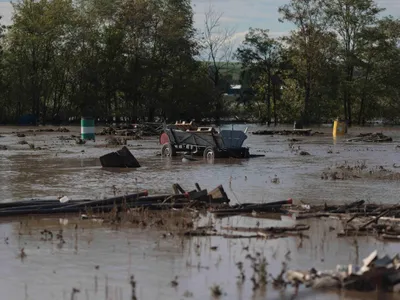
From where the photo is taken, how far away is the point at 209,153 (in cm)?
2489

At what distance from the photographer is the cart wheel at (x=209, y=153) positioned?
24766 mm

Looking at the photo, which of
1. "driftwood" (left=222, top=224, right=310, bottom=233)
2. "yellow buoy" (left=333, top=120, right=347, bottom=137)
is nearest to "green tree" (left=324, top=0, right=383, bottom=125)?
"yellow buoy" (left=333, top=120, right=347, bottom=137)

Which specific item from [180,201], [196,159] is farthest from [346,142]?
[180,201]

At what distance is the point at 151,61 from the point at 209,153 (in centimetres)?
4040

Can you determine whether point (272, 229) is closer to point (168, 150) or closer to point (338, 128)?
point (168, 150)

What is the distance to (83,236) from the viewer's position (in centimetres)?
1052

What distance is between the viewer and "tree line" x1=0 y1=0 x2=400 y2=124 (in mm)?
63781

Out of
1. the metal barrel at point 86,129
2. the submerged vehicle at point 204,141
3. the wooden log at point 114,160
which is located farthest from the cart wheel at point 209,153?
the metal barrel at point 86,129

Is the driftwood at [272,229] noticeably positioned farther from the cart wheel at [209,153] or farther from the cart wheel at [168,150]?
the cart wheel at [168,150]

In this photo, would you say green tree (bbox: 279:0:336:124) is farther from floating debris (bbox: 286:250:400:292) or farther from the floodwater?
floating debris (bbox: 286:250:400:292)

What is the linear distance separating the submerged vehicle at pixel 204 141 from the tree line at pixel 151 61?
38.1 meters

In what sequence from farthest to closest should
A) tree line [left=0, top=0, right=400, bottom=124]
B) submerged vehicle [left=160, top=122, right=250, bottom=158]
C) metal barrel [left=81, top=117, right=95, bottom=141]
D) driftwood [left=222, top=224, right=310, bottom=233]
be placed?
tree line [left=0, top=0, right=400, bottom=124] < metal barrel [left=81, top=117, right=95, bottom=141] < submerged vehicle [left=160, top=122, right=250, bottom=158] < driftwood [left=222, top=224, right=310, bottom=233]

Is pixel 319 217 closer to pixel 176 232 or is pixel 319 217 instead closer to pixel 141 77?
pixel 176 232

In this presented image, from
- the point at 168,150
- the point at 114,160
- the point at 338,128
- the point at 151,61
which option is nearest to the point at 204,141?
the point at 168,150
